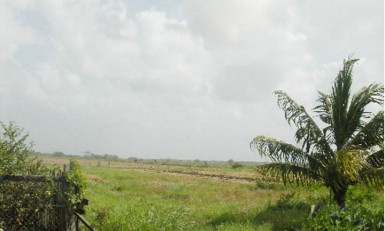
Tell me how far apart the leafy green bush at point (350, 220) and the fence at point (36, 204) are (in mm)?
5295

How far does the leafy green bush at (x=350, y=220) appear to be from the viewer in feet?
22.3

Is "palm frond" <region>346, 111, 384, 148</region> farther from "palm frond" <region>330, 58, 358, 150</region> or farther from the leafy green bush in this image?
the leafy green bush

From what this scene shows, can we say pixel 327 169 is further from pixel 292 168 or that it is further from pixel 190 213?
pixel 190 213

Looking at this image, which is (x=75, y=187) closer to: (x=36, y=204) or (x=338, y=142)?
(x=36, y=204)

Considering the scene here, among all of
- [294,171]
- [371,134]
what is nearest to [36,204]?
[294,171]

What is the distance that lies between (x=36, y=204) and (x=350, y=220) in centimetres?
698

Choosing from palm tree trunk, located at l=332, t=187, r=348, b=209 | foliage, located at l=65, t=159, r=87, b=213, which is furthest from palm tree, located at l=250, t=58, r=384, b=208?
foliage, located at l=65, t=159, r=87, b=213

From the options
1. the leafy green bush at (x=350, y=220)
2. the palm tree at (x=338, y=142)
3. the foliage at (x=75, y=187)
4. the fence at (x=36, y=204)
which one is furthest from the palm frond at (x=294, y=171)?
the fence at (x=36, y=204)

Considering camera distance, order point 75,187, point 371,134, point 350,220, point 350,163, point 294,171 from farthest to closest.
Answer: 1. point 294,171
2. point 371,134
3. point 350,163
4. point 75,187
5. point 350,220

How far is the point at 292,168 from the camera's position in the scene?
43.9ft

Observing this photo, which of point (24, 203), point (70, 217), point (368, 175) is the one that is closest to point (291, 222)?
point (368, 175)

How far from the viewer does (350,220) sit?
7.08 metres

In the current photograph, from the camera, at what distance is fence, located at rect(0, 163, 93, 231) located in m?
8.88

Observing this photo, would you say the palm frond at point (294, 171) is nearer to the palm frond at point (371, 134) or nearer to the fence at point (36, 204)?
the palm frond at point (371, 134)
